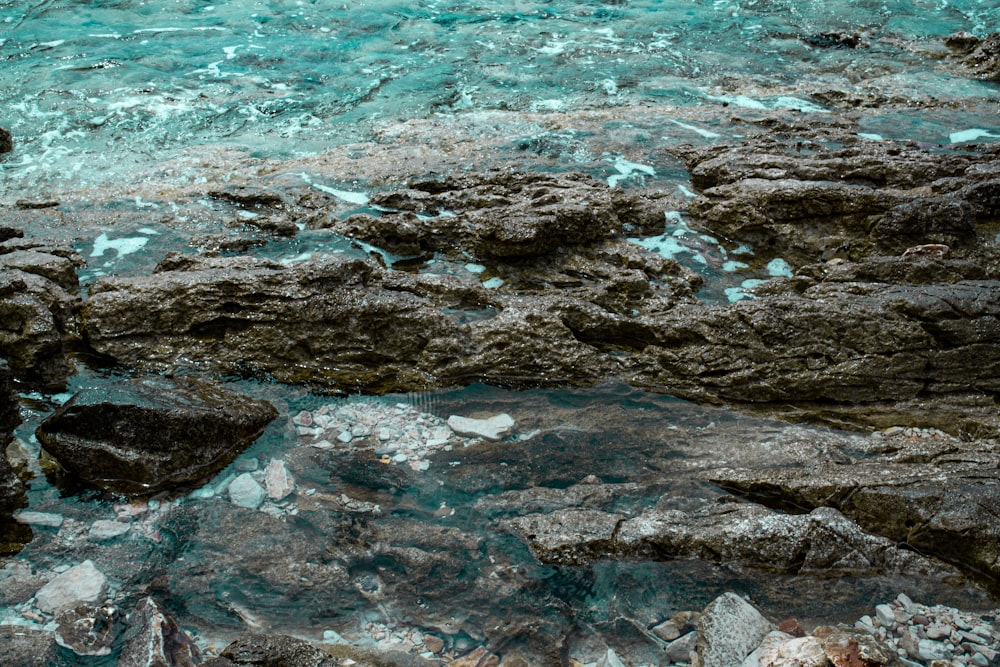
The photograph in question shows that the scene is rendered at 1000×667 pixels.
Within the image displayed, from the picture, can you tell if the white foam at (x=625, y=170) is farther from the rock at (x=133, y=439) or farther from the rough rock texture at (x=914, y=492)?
the rock at (x=133, y=439)

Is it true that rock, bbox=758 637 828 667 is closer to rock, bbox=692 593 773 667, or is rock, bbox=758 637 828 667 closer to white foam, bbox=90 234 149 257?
rock, bbox=692 593 773 667

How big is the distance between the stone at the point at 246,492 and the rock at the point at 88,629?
1058 mm

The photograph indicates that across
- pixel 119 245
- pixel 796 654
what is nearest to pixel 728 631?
pixel 796 654

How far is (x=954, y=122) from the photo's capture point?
11.0 m

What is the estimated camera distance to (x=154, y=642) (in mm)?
3773

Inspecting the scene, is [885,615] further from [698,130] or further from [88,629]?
[698,130]

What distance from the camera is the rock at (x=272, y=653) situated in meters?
3.80

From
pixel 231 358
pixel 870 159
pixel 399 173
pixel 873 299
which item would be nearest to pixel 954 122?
pixel 870 159

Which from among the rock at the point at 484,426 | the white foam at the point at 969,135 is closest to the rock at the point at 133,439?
the rock at the point at 484,426

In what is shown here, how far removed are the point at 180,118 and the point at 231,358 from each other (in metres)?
7.40

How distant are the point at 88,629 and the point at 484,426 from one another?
2.90m

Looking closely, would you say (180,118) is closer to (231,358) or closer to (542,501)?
(231,358)

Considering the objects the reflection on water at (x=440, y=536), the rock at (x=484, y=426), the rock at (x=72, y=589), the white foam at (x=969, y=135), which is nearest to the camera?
the rock at (x=72, y=589)

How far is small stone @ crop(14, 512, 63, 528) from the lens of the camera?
4.70 metres
